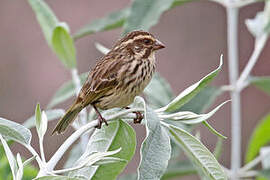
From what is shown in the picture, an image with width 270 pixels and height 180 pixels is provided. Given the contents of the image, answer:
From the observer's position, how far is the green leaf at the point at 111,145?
2.71 m

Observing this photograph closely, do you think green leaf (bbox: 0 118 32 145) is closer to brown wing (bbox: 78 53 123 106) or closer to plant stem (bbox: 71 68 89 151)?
brown wing (bbox: 78 53 123 106)

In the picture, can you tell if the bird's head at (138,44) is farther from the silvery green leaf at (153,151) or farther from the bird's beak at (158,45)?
the silvery green leaf at (153,151)

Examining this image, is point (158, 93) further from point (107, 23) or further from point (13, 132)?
point (13, 132)

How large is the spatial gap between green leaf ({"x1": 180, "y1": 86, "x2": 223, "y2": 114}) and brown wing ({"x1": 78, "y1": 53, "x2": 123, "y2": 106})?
71cm

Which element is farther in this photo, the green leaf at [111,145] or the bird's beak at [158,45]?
the bird's beak at [158,45]

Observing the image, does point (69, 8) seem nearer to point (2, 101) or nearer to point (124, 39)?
point (2, 101)

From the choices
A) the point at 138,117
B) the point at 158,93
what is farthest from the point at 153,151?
the point at 158,93

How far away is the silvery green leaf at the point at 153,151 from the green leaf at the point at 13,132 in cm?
42

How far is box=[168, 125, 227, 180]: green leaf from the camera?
2580 mm

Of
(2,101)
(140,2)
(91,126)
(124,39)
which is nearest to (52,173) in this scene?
(91,126)

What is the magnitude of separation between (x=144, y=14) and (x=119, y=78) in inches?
25.3

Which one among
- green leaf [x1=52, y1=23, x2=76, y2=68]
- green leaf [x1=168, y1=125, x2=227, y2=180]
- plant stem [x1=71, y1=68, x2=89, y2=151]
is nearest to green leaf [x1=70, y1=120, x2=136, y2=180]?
green leaf [x1=168, y1=125, x2=227, y2=180]

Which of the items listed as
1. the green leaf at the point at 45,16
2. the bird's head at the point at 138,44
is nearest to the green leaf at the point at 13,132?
the bird's head at the point at 138,44

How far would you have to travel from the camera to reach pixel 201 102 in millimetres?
4203
